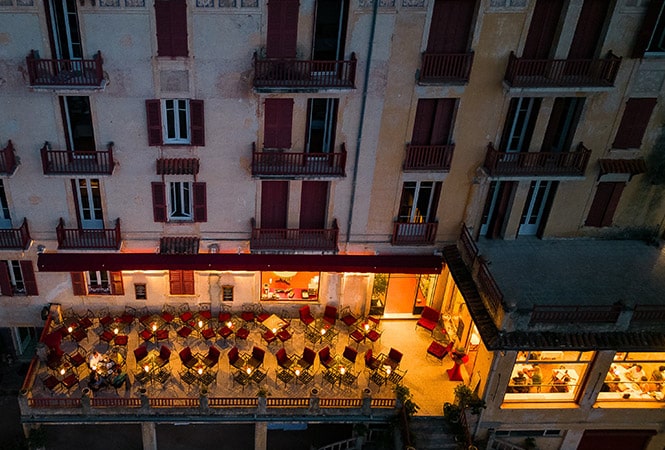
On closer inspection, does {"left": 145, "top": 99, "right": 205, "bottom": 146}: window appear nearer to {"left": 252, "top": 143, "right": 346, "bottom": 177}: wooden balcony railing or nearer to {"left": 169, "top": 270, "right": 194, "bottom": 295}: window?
{"left": 252, "top": 143, "right": 346, "bottom": 177}: wooden balcony railing

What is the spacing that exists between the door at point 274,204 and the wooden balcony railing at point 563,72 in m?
11.4

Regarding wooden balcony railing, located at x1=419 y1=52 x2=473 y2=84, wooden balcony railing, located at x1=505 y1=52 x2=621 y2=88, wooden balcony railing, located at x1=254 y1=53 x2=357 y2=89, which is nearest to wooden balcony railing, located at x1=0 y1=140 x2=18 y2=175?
wooden balcony railing, located at x1=254 y1=53 x2=357 y2=89

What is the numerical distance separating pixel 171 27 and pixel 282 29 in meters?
4.52

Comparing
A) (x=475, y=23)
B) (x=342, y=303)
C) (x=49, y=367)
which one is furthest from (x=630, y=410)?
(x=49, y=367)

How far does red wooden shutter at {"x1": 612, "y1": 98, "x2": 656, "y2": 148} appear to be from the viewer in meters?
30.2

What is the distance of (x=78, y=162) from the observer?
29969 mm

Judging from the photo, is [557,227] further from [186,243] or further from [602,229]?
[186,243]

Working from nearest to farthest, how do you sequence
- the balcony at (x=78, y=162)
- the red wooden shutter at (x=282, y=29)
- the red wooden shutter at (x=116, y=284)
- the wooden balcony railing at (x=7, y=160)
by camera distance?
1. the red wooden shutter at (x=282, y=29)
2. the wooden balcony railing at (x=7, y=160)
3. the balcony at (x=78, y=162)
4. the red wooden shutter at (x=116, y=284)

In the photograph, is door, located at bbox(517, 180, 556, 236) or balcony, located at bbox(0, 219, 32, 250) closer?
balcony, located at bbox(0, 219, 32, 250)

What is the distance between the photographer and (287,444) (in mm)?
33875

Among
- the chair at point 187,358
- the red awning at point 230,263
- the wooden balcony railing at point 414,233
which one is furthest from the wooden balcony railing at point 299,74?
the chair at point 187,358

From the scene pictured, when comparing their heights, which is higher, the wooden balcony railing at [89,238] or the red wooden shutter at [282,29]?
the red wooden shutter at [282,29]

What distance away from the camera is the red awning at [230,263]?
105ft

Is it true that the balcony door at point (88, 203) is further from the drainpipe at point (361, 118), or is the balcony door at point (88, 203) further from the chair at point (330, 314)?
the chair at point (330, 314)
